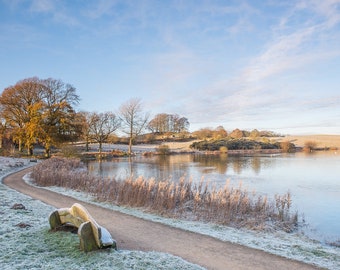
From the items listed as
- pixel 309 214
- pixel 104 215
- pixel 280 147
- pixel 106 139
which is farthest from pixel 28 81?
pixel 280 147

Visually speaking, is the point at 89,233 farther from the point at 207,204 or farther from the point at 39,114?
the point at 39,114

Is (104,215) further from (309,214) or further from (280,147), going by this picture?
(280,147)

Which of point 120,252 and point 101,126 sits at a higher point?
point 101,126

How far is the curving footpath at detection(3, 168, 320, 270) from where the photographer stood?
5352 mm

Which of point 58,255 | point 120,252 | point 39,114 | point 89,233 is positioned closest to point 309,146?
point 39,114

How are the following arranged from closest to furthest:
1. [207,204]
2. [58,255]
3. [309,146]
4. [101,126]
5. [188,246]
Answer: [58,255], [188,246], [207,204], [101,126], [309,146]

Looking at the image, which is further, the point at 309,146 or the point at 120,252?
the point at 309,146

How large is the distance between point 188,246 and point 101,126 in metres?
47.1

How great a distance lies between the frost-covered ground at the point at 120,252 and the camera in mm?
4871

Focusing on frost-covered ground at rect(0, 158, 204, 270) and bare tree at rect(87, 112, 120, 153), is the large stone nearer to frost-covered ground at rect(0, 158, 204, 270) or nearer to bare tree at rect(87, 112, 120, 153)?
frost-covered ground at rect(0, 158, 204, 270)

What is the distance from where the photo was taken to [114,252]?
17.3 feet

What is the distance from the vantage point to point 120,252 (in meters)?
5.35

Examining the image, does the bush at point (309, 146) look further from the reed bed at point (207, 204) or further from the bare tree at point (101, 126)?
the reed bed at point (207, 204)

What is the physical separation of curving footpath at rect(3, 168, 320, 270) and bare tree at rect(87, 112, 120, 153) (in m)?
43.1
